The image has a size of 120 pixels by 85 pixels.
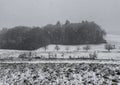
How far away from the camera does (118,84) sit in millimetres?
12781

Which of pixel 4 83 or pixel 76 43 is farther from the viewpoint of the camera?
pixel 76 43

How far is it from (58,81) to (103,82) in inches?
120

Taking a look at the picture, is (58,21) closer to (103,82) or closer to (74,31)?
(74,31)

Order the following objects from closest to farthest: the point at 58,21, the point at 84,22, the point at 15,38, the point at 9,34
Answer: the point at 15,38 < the point at 9,34 < the point at 84,22 < the point at 58,21

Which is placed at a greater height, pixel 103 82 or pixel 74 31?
pixel 74 31

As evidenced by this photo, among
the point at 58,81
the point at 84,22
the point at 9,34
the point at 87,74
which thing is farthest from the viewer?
the point at 84,22

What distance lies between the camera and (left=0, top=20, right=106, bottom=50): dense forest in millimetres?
101944

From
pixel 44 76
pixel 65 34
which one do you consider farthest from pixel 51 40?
pixel 44 76

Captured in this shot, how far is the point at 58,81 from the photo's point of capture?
14.2 meters

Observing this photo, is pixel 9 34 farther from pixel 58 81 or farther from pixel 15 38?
pixel 58 81

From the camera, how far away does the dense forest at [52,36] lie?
102m

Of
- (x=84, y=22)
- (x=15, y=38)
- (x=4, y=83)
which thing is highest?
(x=84, y=22)

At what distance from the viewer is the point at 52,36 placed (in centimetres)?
11875

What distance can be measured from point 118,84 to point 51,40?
10444 cm
